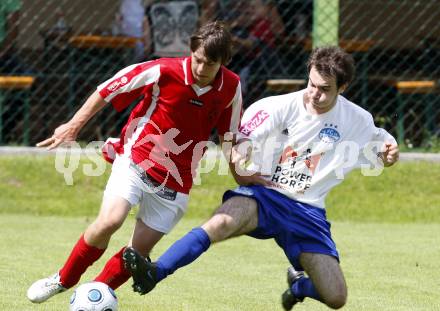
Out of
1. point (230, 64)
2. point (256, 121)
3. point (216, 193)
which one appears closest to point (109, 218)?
point (256, 121)

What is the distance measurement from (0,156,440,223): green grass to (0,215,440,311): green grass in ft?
1.14

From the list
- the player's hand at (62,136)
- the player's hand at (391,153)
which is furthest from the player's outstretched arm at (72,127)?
the player's hand at (391,153)

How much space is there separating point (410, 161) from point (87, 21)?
12.9 ft

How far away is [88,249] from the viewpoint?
17.0 ft

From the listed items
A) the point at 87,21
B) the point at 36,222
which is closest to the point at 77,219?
the point at 36,222

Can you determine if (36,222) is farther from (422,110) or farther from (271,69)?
(422,110)

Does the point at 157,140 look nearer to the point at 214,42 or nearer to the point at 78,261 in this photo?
the point at 214,42

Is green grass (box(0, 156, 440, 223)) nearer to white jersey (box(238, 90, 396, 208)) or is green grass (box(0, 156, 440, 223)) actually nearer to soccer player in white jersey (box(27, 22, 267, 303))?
soccer player in white jersey (box(27, 22, 267, 303))

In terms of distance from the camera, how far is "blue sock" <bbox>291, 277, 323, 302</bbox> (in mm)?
5070

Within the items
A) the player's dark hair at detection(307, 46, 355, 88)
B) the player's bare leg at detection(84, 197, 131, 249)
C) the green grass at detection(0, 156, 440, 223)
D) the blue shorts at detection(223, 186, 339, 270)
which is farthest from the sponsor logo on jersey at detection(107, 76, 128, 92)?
the green grass at detection(0, 156, 440, 223)

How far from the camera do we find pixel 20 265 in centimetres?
637

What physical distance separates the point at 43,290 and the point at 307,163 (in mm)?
1369

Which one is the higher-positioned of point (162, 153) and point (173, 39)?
point (162, 153)

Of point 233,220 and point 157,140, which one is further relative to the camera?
point 157,140
